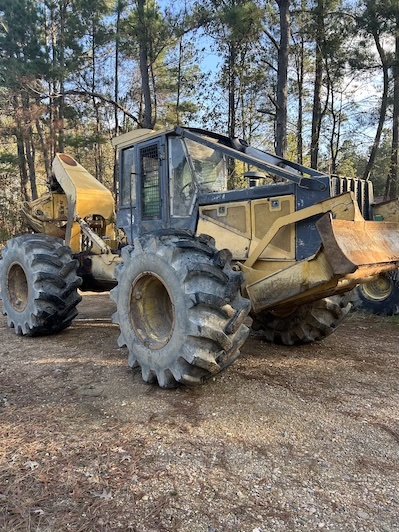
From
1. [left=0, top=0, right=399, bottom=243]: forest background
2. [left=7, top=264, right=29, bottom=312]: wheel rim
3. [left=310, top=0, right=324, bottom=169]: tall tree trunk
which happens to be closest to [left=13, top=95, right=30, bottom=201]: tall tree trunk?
[left=0, top=0, right=399, bottom=243]: forest background

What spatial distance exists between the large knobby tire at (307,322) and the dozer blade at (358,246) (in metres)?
1.15

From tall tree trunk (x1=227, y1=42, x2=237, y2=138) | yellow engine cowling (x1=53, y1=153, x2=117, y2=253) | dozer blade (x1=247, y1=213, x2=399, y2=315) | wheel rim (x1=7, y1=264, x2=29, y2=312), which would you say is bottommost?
wheel rim (x1=7, y1=264, x2=29, y2=312)

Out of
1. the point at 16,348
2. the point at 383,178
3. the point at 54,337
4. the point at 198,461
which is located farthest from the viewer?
the point at 383,178

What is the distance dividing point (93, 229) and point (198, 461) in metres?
5.21

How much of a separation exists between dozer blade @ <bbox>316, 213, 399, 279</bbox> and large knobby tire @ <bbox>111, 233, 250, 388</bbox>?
2.64ft

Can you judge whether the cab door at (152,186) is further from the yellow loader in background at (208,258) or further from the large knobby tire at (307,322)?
the large knobby tire at (307,322)

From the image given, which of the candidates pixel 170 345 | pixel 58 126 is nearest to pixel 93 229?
pixel 170 345

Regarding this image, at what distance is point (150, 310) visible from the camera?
4.45 m

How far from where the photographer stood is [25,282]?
6.51 metres

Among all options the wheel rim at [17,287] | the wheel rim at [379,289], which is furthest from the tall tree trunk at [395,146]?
the wheel rim at [17,287]

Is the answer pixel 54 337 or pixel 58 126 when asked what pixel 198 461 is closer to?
pixel 54 337

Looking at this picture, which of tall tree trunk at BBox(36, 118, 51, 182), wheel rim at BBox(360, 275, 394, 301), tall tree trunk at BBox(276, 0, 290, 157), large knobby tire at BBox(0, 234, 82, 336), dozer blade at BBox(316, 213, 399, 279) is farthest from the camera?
tall tree trunk at BBox(36, 118, 51, 182)

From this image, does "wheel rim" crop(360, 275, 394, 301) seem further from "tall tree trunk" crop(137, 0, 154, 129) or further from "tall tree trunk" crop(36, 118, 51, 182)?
"tall tree trunk" crop(36, 118, 51, 182)

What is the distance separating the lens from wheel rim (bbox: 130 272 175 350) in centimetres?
427
